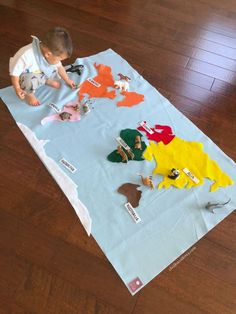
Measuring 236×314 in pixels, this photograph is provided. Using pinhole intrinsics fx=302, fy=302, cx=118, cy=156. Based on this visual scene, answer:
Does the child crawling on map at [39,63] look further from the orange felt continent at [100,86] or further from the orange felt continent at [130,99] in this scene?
the orange felt continent at [130,99]

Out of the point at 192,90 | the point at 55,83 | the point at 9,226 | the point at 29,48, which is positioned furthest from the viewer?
the point at 192,90

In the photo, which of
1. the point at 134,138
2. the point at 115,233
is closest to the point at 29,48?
the point at 134,138

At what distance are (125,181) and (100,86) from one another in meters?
0.54

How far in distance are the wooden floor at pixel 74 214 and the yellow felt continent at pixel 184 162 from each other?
5.0 inches

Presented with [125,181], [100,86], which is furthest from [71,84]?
[125,181]

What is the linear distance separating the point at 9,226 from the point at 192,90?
109 cm

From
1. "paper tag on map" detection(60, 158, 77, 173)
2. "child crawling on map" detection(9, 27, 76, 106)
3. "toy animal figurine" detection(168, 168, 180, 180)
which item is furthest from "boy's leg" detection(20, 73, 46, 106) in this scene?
"toy animal figurine" detection(168, 168, 180, 180)

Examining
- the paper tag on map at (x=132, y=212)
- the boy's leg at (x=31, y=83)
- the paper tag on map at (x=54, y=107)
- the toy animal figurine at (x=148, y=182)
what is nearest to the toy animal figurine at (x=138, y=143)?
the toy animal figurine at (x=148, y=182)

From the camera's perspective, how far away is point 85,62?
5.15ft

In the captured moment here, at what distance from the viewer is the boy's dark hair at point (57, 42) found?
1111 mm

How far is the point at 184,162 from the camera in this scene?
4.12 feet

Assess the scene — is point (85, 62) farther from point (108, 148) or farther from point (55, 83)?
point (108, 148)

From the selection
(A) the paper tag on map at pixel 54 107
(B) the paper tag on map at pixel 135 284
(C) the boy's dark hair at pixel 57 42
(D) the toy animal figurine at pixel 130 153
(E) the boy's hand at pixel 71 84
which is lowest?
(B) the paper tag on map at pixel 135 284

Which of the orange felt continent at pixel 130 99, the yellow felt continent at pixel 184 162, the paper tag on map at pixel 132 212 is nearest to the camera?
the paper tag on map at pixel 132 212
